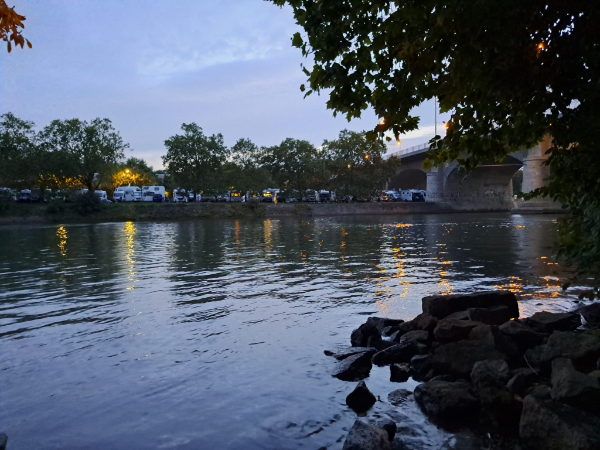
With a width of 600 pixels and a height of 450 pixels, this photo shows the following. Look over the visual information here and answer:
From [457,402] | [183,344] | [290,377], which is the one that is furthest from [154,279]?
[457,402]

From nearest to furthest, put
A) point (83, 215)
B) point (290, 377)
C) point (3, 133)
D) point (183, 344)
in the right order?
point (290, 377), point (183, 344), point (83, 215), point (3, 133)

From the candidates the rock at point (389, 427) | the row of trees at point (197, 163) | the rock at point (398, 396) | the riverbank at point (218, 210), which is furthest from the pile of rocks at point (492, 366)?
the riverbank at point (218, 210)

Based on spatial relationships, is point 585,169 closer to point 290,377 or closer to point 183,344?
point 290,377

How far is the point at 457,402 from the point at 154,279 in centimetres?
A: 1588

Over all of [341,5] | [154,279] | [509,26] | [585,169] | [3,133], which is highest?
[3,133]

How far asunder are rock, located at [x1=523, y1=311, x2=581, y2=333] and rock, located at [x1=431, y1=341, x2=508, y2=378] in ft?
7.32

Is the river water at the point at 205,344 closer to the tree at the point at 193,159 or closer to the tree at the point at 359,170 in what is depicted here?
the tree at the point at 193,159

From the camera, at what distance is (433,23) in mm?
6789

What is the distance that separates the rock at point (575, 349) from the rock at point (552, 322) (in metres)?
1.72

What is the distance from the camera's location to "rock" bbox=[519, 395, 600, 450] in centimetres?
553

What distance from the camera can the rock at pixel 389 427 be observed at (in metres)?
6.56

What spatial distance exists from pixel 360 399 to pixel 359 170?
11100cm

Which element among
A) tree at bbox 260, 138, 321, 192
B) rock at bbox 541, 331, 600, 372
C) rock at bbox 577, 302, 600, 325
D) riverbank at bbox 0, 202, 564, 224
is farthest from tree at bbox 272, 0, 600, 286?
tree at bbox 260, 138, 321, 192

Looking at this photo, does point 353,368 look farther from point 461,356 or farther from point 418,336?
point 461,356
